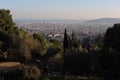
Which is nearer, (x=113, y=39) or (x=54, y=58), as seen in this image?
(x=54, y=58)

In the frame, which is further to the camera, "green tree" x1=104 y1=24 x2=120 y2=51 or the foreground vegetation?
"green tree" x1=104 y1=24 x2=120 y2=51

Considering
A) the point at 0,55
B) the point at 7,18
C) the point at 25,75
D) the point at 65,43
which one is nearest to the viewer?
the point at 25,75

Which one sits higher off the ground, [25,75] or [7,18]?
[7,18]

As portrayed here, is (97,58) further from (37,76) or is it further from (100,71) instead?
(37,76)

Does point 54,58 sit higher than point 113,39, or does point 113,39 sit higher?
point 113,39

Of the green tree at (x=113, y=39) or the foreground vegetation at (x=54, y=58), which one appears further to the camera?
the green tree at (x=113, y=39)

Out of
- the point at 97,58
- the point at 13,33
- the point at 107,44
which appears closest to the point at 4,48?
the point at 13,33

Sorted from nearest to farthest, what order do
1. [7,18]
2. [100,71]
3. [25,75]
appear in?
1. [25,75]
2. [100,71]
3. [7,18]

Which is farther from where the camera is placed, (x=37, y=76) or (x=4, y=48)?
(x=4, y=48)
